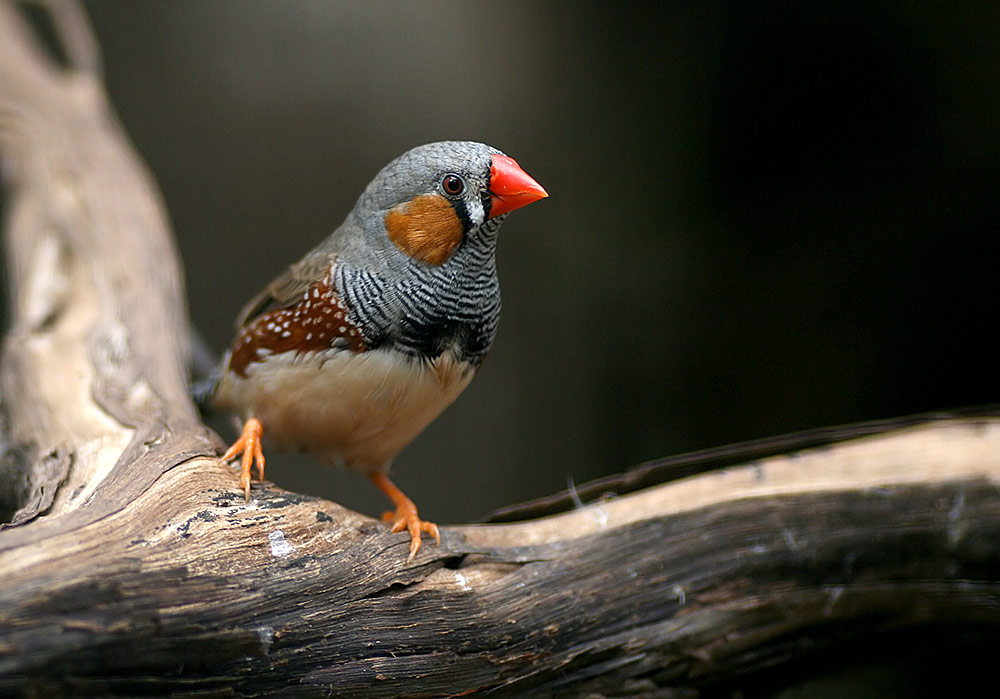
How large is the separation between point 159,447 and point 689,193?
2.18 metres

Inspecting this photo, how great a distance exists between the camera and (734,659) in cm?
221

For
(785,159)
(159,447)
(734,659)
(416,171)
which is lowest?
(159,447)

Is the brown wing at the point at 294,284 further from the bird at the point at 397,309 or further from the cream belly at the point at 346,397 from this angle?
the cream belly at the point at 346,397

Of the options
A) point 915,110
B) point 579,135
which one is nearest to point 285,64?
point 579,135

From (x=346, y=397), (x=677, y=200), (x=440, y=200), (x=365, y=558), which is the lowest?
(x=365, y=558)

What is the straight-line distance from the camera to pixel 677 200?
3.07 metres

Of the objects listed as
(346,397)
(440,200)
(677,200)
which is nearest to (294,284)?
(346,397)

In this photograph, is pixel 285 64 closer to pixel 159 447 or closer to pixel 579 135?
pixel 579 135

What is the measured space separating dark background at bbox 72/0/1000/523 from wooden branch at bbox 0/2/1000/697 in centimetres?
66

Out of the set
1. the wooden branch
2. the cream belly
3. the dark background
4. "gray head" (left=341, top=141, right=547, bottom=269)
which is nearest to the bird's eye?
"gray head" (left=341, top=141, right=547, bottom=269)

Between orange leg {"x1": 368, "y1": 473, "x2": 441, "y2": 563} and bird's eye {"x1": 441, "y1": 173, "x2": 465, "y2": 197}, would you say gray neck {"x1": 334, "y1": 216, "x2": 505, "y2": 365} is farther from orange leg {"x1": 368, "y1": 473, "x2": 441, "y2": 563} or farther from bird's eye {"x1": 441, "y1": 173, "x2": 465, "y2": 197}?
orange leg {"x1": 368, "y1": 473, "x2": 441, "y2": 563}

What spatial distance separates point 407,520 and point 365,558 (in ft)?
1.08

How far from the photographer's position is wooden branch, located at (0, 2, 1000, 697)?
1.37 metres

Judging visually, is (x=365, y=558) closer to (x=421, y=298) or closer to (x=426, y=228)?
(x=421, y=298)
